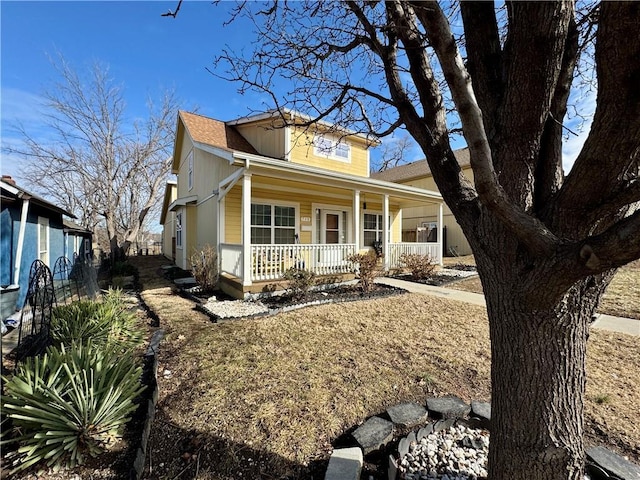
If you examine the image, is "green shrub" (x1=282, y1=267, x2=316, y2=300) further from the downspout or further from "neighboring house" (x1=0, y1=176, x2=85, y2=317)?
the downspout

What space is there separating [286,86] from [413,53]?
210 centimetres

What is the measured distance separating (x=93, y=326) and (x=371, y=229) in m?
10.8

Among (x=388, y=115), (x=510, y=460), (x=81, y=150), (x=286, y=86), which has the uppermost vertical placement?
(x=81, y=150)

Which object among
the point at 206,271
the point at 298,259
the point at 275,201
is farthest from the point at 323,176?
the point at 206,271

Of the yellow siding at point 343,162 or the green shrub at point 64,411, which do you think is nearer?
the green shrub at point 64,411

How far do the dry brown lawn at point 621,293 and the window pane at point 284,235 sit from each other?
544 cm

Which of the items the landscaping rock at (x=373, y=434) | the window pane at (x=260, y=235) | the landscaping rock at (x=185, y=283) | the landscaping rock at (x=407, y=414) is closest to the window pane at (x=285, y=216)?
the window pane at (x=260, y=235)

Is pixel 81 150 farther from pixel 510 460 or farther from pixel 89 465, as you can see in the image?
pixel 510 460

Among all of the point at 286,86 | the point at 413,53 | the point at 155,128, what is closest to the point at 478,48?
the point at 413,53

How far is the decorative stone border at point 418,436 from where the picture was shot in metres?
1.91

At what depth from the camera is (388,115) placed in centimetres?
383

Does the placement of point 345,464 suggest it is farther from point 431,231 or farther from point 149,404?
point 431,231

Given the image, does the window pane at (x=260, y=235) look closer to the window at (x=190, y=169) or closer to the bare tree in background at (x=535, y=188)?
the window at (x=190, y=169)

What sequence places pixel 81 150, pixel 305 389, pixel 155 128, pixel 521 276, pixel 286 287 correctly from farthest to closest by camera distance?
1. pixel 155 128
2. pixel 81 150
3. pixel 286 287
4. pixel 305 389
5. pixel 521 276
